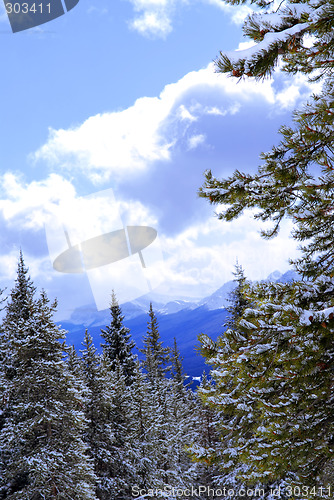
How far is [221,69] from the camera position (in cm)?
407

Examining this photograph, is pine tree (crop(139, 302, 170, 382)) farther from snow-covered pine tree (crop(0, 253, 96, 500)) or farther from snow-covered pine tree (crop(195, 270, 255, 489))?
snow-covered pine tree (crop(195, 270, 255, 489))

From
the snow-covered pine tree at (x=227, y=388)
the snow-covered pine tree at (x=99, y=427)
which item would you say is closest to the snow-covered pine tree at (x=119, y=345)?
the snow-covered pine tree at (x=99, y=427)

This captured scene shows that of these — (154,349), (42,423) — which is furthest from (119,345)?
(42,423)

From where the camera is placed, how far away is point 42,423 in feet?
48.2

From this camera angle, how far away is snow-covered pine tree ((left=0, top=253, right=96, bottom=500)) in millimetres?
13625

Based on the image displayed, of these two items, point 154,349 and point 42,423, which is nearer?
point 42,423

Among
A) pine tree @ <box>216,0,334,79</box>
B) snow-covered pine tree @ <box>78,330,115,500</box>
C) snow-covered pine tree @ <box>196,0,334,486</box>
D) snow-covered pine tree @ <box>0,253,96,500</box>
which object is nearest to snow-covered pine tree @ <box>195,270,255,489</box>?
snow-covered pine tree @ <box>196,0,334,486</box>

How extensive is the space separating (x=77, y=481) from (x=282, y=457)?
13.2 metres

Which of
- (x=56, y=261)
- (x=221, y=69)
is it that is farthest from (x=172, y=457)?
(x=221, y=69)

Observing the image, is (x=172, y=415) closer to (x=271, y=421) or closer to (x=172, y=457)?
(x=172, y=457)

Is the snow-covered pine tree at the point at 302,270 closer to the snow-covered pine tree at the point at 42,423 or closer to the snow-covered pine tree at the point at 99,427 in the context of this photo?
the snow-covered pine tree at the point at 42,423

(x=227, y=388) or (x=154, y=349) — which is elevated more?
(x=154, y=349)

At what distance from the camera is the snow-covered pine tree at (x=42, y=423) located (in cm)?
1362

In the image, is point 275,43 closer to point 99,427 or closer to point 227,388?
point 227,388
